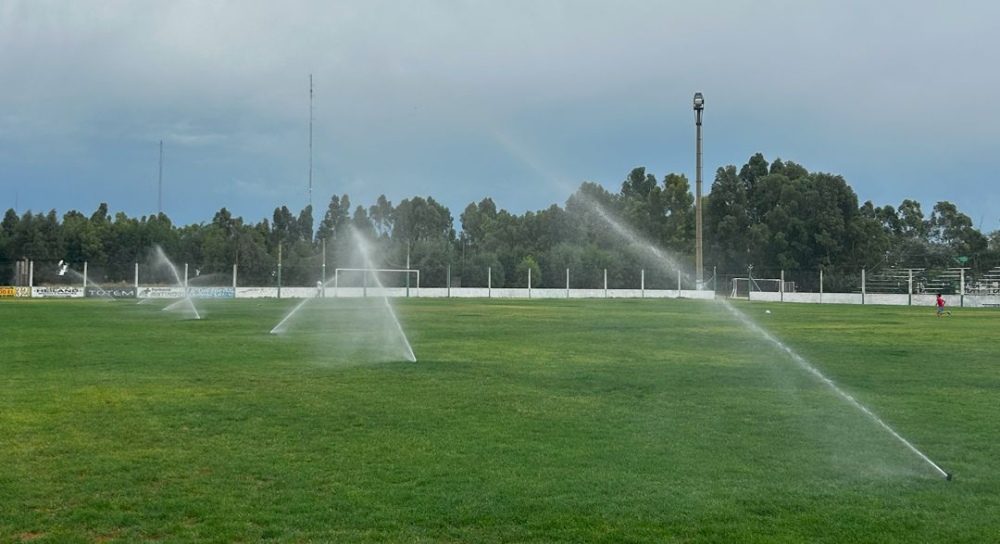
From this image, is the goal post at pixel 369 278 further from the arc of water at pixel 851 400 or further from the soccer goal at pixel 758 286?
the arc of water at pixel 851 400

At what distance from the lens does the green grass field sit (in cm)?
603

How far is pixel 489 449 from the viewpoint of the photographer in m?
8.41

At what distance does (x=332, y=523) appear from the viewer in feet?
19.6

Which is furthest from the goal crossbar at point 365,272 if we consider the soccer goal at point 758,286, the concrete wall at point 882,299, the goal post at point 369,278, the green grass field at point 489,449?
the green grass field at point 489,449

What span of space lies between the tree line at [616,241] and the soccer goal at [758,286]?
2183 millimetres

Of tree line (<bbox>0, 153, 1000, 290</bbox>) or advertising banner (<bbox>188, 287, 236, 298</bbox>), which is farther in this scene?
tree line (<bbox>0, 153, 1000, 290</bbox>)

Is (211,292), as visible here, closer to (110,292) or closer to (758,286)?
(110,292)

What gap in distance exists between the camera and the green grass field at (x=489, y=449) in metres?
6.03

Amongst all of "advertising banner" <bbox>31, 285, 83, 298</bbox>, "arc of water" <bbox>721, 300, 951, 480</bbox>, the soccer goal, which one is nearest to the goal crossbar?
"advertising banner" <bbox>31, 285, 83, 298</bbox>

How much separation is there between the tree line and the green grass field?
56.7m

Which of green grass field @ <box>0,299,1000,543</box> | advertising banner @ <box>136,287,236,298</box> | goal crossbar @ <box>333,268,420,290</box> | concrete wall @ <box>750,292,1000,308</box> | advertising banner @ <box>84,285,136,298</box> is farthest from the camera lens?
goal crossbar @ <box>333,268,420,290</box>

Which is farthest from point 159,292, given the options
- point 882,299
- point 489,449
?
point 489,449

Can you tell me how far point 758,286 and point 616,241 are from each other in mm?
16255

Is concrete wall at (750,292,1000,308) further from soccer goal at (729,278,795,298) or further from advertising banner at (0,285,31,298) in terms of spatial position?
advertising banner at (0,285,31,298)
